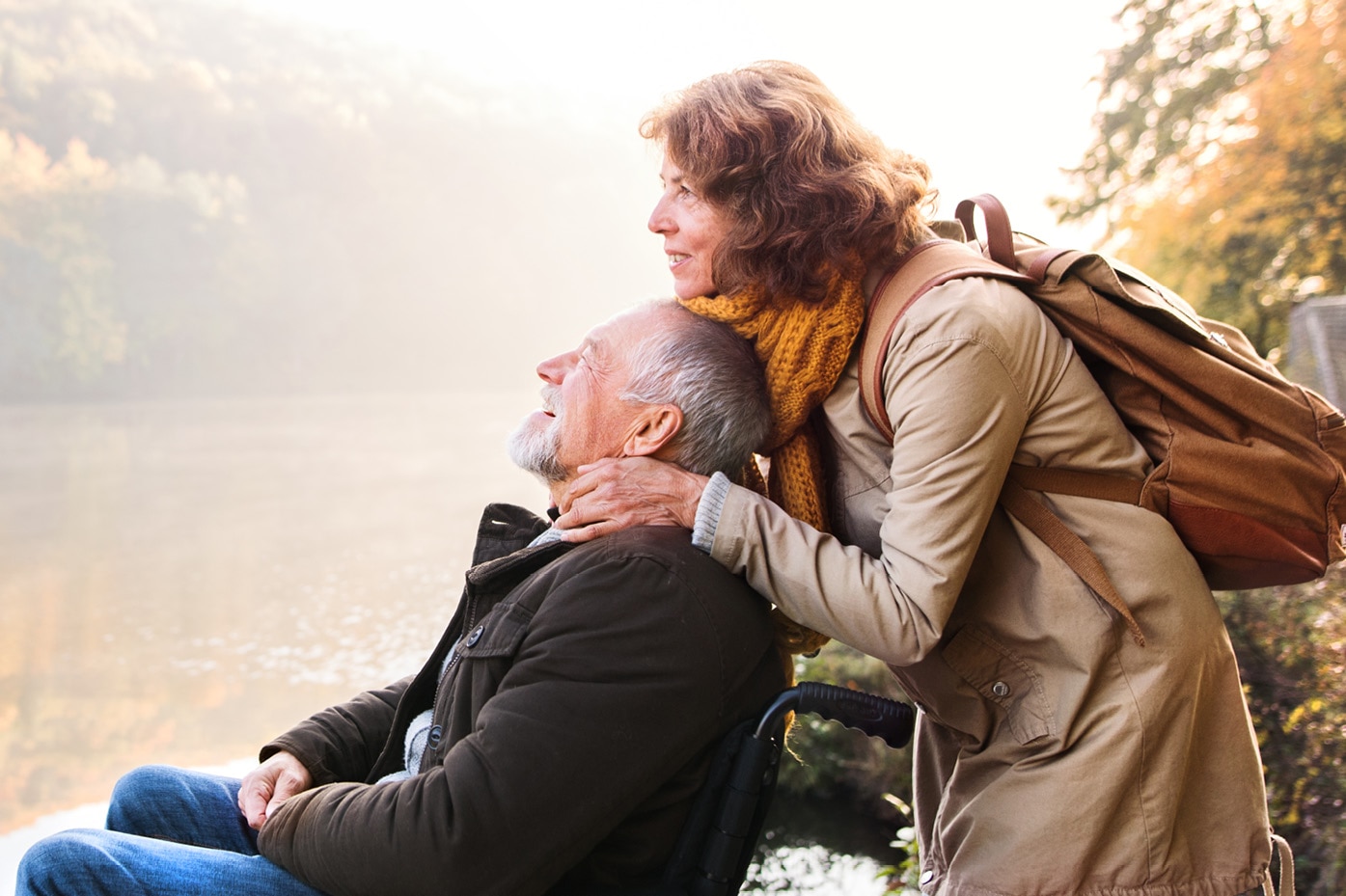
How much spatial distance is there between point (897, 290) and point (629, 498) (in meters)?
0.45

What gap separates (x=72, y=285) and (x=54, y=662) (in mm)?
2538

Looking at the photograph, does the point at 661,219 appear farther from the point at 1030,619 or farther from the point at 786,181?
the point at 1030,619

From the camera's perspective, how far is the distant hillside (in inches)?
251

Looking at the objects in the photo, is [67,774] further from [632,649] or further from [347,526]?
[632,649]

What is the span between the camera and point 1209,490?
49.9 inches

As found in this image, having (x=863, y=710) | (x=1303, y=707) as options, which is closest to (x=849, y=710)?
(x=863, y=710)

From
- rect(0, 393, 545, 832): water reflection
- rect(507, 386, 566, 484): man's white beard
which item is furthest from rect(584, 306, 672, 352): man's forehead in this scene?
rect(0, 393, 545, 832): water reflection

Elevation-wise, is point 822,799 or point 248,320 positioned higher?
point 248,320

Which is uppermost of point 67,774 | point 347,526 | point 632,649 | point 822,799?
point 632,649

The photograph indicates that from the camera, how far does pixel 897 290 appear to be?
1324 mm

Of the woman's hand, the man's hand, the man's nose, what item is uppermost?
the man's nose

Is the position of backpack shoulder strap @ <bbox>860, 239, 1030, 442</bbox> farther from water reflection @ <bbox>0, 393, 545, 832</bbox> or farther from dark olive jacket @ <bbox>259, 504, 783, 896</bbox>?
water reflection @ <bbox>0, 393, 545, 832</bbox>


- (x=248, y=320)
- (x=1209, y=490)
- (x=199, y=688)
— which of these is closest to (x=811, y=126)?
(x=1209, y=490)

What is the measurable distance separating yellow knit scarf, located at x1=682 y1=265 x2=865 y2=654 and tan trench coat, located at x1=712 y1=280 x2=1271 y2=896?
2.5 inches
